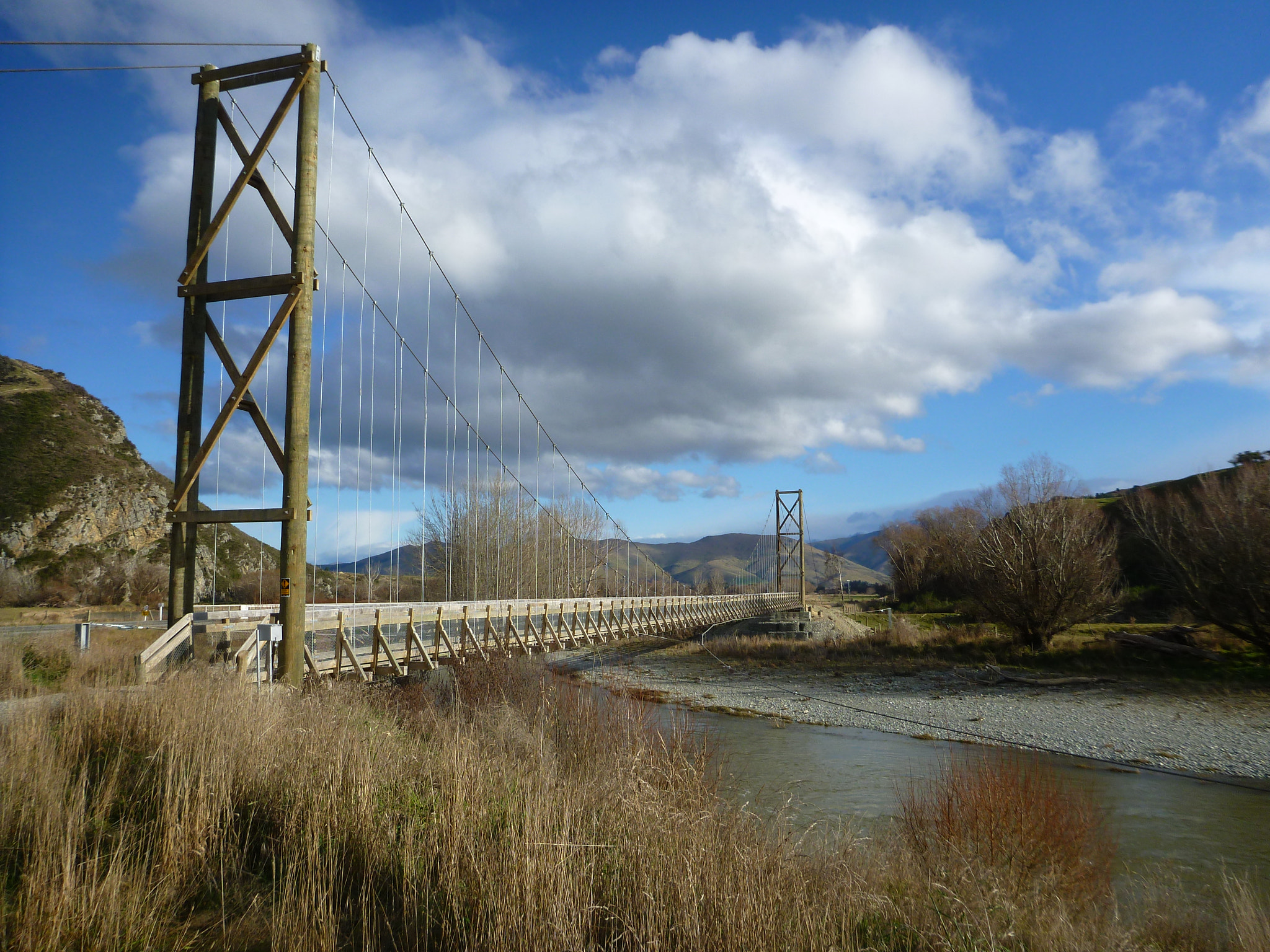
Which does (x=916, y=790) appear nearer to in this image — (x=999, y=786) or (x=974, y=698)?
(x=999, y=786)

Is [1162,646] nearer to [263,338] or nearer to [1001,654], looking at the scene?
[1001,654]

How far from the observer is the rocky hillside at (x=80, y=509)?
3359 cm

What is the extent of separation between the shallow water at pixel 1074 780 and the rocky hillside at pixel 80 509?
85.3 feet

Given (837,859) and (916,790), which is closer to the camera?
(837,859)

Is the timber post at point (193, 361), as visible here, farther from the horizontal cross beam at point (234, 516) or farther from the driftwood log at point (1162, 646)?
the driftwood log at point (1162, 646)

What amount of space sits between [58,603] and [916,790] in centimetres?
3469

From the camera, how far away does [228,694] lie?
5074mm

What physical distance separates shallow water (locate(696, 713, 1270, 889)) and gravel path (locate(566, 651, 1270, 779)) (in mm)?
1088


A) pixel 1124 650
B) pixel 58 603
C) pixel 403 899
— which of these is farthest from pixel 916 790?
pixel 58 603

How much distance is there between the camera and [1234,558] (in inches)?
602

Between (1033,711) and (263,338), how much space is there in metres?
15.0

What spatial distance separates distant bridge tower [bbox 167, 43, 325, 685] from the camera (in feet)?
23.4

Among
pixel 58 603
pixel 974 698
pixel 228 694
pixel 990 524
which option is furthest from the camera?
pixel 58 603

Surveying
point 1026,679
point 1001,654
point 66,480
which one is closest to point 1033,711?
point 1026,679
